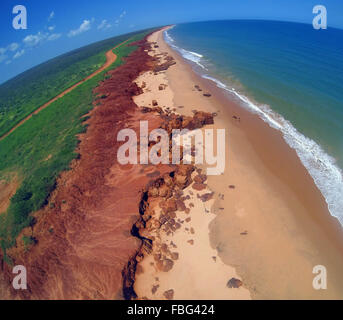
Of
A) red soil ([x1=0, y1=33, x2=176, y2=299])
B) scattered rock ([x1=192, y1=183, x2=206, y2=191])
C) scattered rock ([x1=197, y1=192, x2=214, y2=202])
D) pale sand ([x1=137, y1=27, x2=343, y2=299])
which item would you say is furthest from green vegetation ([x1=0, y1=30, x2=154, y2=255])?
scattered rock ([x1=197, y1=192, x2=214, y2=202])

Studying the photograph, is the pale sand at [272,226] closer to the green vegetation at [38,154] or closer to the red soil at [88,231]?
A: the red soil at [88,231]

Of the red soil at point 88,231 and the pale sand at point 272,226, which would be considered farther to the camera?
the pale sand at point 272,226

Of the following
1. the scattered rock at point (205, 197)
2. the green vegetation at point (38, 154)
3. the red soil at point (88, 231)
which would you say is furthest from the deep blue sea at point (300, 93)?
the green vegetation at point (38, 154)

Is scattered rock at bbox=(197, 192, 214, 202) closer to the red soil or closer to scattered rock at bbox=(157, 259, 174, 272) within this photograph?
the red soil

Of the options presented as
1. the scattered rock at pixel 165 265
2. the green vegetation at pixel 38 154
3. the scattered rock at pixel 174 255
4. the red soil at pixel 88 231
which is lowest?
the scattered rock at pixel 165 265

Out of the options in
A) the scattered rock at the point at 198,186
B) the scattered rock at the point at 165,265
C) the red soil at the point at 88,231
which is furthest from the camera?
the scattered rock at the point at 198,186

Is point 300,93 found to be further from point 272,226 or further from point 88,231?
point 88,231

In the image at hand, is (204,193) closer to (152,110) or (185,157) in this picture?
(185,157)

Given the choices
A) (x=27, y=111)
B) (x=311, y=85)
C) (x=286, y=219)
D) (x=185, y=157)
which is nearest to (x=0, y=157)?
(x=27, y=111)

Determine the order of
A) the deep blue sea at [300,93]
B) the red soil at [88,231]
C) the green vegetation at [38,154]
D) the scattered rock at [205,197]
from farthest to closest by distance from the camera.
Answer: the deep blue sea at [300,93] < the scattered rock at [205,197] < the green vegetation at [38,154] < the red soil at [88,231]

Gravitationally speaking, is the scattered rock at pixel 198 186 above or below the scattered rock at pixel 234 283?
above
